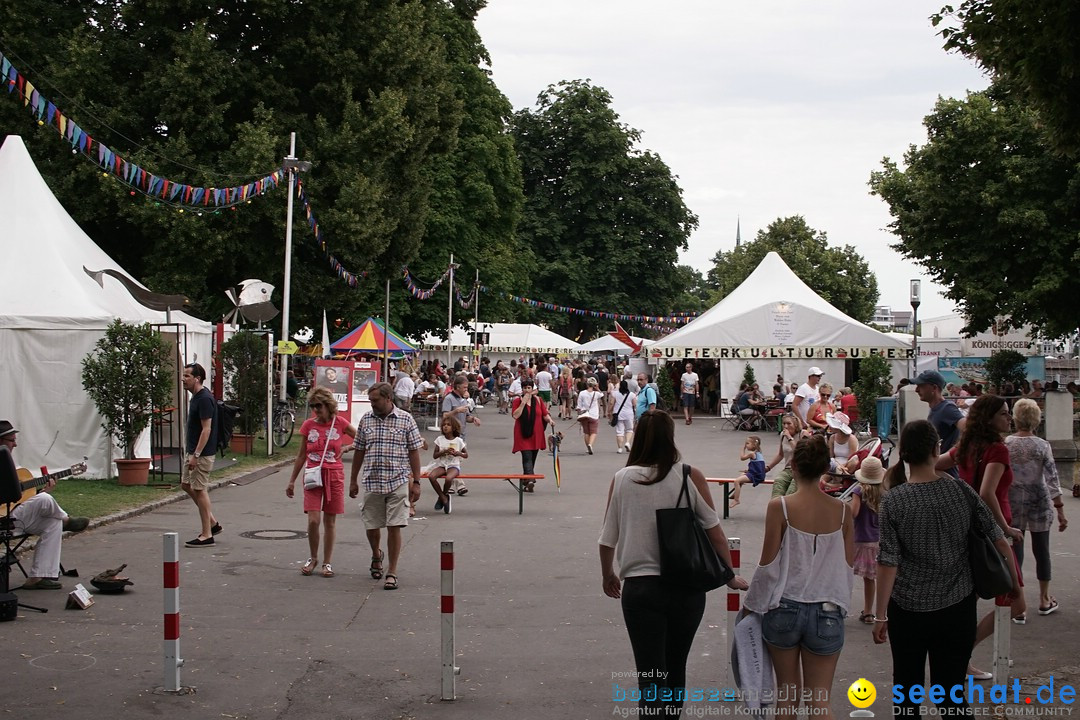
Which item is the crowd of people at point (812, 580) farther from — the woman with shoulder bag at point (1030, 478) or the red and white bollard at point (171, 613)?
the woman with shoulder bag at point (1030, 478)

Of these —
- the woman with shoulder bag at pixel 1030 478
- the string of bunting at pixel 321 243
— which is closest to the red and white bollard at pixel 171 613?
the woman with shoulder bag at pixel 1030 478

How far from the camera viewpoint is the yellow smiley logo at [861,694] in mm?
6336

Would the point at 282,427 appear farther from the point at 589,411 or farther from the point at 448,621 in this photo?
the point at 448,621

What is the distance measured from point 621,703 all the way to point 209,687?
256cm

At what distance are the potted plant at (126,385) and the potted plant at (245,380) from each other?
17.0ft

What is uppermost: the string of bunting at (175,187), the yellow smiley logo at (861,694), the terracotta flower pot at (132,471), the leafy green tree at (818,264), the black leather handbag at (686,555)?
the leafy green tree at (818,264)

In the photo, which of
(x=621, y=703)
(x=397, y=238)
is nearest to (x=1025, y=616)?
(x=621, y=703)

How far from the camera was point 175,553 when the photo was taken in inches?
258

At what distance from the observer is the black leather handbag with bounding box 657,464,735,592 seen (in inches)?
198

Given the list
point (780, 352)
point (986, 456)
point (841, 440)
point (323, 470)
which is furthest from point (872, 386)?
point (986, 456)

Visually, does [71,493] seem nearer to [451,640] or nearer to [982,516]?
[451,640]

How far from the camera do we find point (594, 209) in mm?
59719

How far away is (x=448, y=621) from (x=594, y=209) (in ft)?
178

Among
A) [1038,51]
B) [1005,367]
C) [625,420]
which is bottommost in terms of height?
[625,420]
